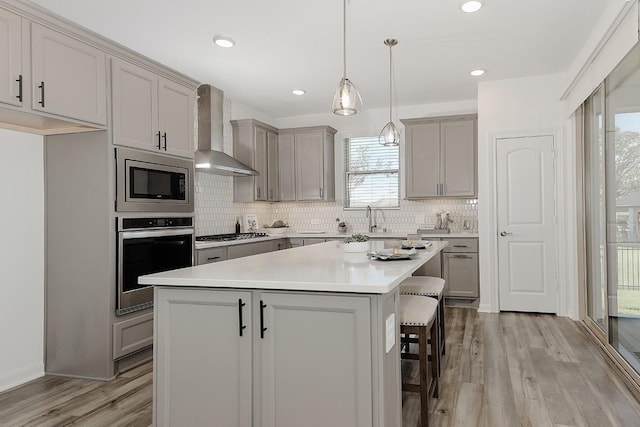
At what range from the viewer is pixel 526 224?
16.9 ft

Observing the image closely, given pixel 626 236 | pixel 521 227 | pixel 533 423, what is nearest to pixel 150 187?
pixel 533 423

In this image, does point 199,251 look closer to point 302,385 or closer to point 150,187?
point 150,187

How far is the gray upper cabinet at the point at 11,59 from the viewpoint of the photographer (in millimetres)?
2564

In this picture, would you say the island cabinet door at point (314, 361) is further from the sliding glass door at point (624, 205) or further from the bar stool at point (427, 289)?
the sliding glass door at point (624, 205)

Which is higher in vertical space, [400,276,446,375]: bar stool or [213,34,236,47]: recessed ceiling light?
[213,34,236,47]: recessed ceiling light

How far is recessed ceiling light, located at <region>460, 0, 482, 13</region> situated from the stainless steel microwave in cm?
260

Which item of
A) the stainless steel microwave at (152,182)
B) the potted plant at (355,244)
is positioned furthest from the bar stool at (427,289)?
the stainless steel microwave at (152,182)

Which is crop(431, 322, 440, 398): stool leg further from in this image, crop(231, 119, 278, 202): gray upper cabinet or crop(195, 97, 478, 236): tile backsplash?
crop(231, 119, 278, 202): gray upper cabinet

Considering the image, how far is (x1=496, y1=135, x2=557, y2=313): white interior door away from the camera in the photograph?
5.09m

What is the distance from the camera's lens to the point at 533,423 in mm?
2463

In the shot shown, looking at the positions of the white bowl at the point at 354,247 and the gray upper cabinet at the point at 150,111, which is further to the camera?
the gray upper cabinet at the point at 150,111

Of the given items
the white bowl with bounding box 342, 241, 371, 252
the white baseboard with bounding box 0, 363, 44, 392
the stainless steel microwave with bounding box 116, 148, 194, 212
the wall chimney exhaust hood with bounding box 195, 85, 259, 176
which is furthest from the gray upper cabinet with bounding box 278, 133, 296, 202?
the white baseboard with bounding box 0, 363, 44, 392

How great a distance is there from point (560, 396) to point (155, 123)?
3.51 metres

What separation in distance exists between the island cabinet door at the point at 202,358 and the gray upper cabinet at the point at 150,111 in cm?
183
